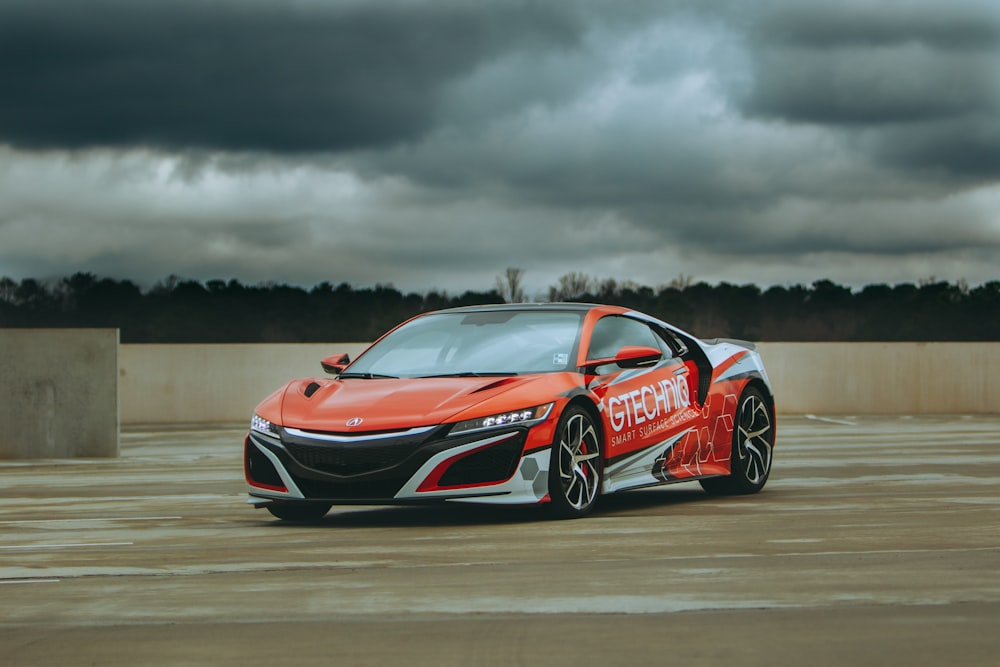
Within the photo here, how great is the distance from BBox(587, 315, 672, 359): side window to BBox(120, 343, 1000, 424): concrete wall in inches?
812

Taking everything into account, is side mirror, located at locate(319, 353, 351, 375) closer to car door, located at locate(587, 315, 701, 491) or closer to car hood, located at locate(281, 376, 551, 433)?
car hood, located at locate(281, 376, 551, 433)

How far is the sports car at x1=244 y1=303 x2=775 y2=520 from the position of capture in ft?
27.6

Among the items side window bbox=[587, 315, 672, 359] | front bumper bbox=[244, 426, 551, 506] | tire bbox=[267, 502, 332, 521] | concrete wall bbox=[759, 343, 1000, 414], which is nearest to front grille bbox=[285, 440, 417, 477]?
front bumper bbox=[244, 426, 551, 506]

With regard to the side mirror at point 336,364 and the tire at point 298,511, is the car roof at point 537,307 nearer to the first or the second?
the side mirror at point 336,364

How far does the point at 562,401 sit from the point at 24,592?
364 cm

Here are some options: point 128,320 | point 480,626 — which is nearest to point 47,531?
point 480,626

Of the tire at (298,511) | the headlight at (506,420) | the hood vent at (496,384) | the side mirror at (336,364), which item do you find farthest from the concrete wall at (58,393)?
the headlight at (506,420)

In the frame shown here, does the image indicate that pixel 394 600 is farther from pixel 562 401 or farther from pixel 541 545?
pixel 562 401

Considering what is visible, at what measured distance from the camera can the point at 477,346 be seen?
9648 millimetres

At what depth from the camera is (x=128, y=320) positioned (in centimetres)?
4038

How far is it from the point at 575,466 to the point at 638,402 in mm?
1045

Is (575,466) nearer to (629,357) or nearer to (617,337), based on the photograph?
(629,357)

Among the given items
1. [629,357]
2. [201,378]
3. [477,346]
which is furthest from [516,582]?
[201,378]

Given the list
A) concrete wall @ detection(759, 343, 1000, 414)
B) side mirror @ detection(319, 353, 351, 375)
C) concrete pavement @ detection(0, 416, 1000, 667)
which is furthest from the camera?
concrete wall @ detection(759, 343, 1000, 414)
